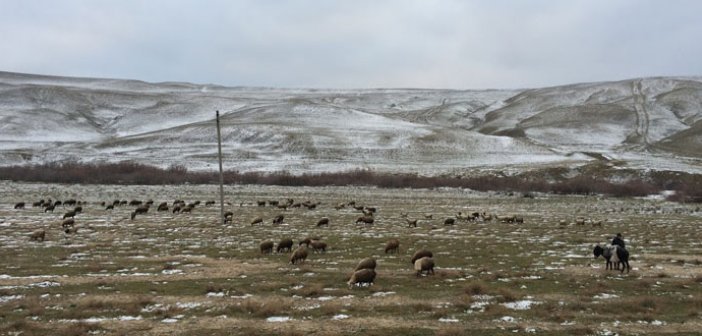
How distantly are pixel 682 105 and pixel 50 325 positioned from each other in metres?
178

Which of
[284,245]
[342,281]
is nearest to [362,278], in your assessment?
[342,281]

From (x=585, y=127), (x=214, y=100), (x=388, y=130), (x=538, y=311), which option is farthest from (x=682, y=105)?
(x=538, y=311)

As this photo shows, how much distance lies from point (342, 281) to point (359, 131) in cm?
10852

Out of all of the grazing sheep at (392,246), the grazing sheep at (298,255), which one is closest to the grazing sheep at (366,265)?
the grazing sheep at (298,255)

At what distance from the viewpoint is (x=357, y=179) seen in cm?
7412

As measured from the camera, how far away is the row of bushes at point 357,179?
60.4m

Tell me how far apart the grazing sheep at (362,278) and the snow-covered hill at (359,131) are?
221 feet

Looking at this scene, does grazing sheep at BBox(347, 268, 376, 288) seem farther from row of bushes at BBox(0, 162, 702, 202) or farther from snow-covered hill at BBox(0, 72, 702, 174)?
snow-covered hill at BBox(0, 72, 702, 174)

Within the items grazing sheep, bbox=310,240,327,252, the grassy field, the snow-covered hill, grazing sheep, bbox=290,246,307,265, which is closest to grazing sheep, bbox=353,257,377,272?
the grassy field

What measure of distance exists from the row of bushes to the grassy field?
96.9 ft

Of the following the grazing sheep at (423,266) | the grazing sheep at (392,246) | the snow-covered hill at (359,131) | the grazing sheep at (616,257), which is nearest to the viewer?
the grazing sheep at (423,266)

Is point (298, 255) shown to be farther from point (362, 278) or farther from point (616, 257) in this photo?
point (616, 257)

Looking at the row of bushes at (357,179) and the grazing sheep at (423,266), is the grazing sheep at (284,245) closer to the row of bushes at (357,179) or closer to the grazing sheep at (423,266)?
the grazing sheep at (423,266)

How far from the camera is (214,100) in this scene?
176 metres
